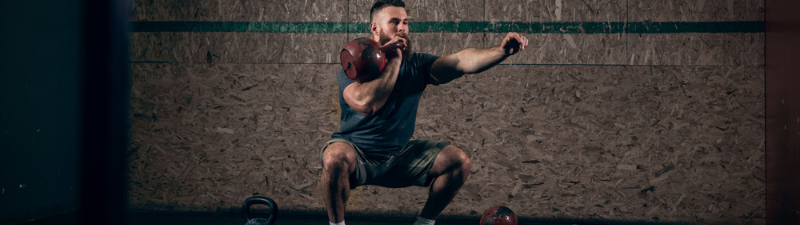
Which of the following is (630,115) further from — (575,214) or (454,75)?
(454,75)

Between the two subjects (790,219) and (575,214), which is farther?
(575,214)

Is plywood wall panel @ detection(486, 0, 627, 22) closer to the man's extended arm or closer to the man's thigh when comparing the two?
the man's extended arm

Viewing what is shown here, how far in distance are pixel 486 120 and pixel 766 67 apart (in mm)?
1816

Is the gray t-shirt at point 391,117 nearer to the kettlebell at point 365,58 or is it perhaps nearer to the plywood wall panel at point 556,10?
the kettlebell at point 365,58

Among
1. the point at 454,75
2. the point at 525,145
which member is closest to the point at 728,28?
the point at 525,145

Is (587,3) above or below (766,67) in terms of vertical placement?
above

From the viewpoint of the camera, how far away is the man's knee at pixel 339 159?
2.77m

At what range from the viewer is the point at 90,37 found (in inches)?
43.6

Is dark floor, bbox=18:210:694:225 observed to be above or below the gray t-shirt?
below

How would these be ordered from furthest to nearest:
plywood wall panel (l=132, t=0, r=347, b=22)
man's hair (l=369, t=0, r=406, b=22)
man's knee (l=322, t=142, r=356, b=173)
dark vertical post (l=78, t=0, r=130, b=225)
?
plywood wall panel (l=132, t=0, r=347, b=22), man's hair (l=369, t=0, r=406, b=22), man's knee (l=322, t=142, r=356, b=173), dark vertical post (l=78, t=0, r=130, b=225)

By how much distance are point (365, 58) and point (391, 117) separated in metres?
0.48

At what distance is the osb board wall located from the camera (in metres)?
3.37

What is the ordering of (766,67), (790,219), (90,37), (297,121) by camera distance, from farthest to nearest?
(297,121)
(766,67)
(790,219)
(90,37)

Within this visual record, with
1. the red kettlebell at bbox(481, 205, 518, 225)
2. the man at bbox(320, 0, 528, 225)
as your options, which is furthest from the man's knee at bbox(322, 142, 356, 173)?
the red kettlebell at bbox(481, 205, 518, 225)
